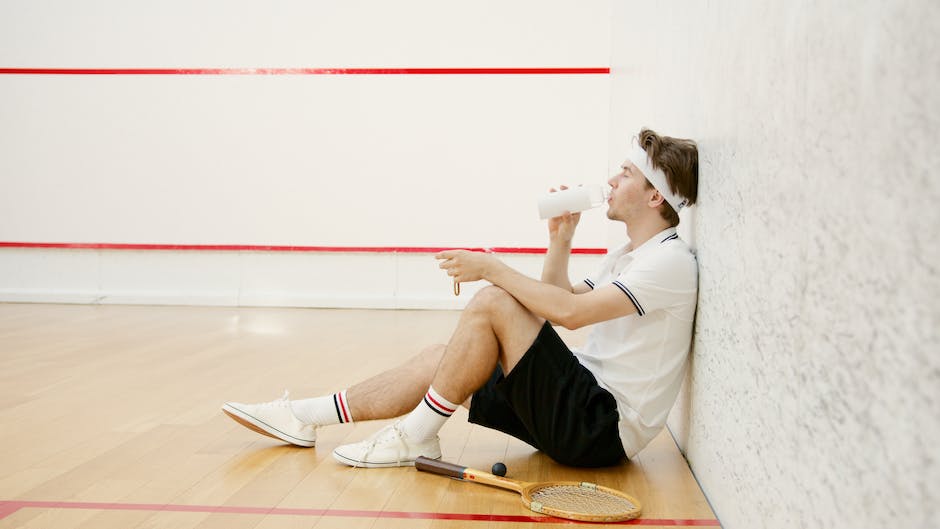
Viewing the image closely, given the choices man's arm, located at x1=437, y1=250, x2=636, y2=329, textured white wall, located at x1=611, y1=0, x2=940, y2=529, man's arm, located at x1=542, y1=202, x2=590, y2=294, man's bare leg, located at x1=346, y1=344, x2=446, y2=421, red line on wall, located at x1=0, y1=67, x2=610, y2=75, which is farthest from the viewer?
red line on wall, located at x1=0, y1=67, x2=610, y2=75

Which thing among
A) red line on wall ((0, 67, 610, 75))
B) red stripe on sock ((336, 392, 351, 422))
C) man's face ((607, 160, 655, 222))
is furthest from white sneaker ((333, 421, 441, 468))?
red line on wall ((0, 67, 610, 75))

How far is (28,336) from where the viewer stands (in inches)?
155

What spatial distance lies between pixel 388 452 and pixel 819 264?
1.18 metres

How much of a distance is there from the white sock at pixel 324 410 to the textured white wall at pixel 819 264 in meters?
0.78

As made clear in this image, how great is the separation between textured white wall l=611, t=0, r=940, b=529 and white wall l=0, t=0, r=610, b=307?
324 cm

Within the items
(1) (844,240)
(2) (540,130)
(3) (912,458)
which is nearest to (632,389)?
(1) (844,240)

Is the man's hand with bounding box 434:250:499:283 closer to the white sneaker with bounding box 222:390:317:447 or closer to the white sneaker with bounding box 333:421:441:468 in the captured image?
the white sneaker with bounding box 333:421:441:468

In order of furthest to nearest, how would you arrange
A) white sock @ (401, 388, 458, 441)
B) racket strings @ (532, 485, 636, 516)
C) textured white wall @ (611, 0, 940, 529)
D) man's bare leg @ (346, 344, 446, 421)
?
man's bare leg @ (346, 344, 446, 421) < white sock @ (401, 388, 458, 441) < racket strings @ (532, 485, 636, 516) < textured white wall @ (611, 0, 940, 529)

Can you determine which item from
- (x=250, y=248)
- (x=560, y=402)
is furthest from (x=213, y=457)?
(x=250, y=248)

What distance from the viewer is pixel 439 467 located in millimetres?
1950

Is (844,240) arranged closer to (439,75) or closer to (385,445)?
(385,445)

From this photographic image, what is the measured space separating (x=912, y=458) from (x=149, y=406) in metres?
2.23

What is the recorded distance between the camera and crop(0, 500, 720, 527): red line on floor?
170 centimetres

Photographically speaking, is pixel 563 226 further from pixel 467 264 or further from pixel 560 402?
pixel 560 402
